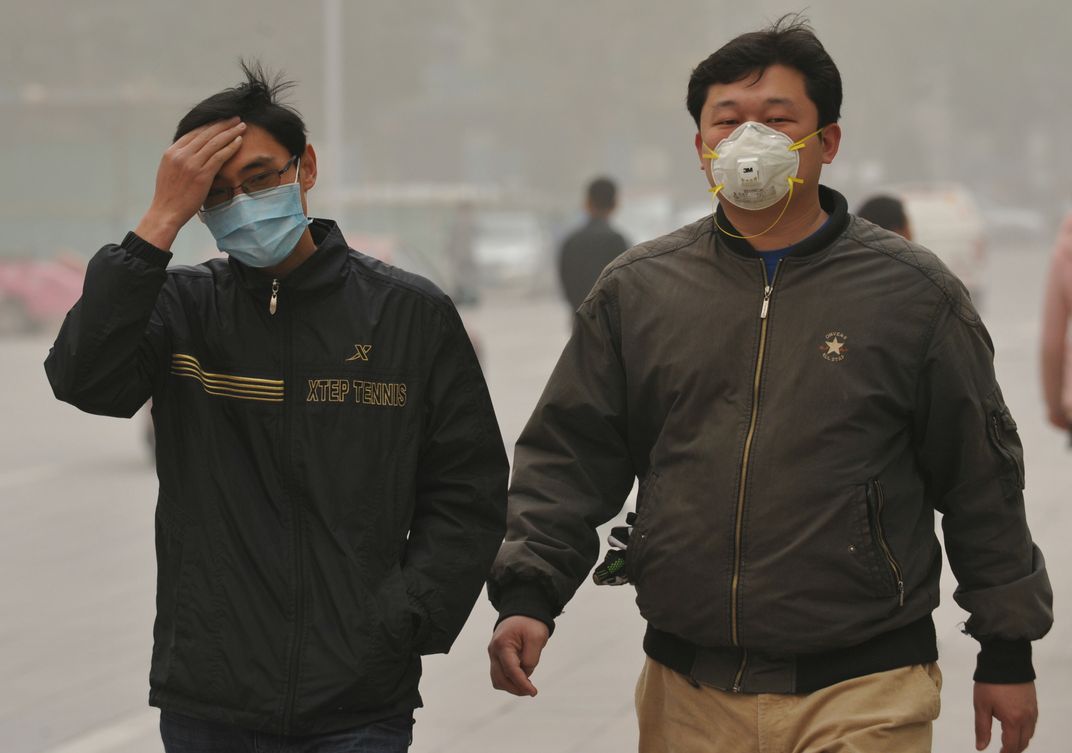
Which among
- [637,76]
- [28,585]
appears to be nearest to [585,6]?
[637,76]

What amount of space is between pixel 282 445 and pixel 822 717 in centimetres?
102

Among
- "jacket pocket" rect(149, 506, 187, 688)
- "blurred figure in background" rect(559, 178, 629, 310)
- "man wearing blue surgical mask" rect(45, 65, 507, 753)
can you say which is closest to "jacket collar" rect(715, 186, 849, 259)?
"man wearing blue surgical mask" rect(45, 65, 507, 753)

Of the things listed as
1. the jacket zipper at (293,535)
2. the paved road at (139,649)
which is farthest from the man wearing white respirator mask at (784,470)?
the paved road at (139,649)

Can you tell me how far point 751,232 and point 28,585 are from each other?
6.48 metres

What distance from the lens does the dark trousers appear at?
316cm

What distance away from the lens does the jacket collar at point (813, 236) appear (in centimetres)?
331

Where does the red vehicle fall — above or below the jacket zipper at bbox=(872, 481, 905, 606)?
below

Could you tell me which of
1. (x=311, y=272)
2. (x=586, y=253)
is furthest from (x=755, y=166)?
(x=586, y=253)

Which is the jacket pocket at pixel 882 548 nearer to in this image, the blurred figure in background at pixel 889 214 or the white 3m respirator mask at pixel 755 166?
the white 3m respirator mask at pixel 755 166

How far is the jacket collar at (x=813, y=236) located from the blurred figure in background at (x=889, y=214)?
12.4 ft

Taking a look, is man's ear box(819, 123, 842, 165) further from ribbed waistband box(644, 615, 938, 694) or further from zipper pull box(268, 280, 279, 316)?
zipper pull box(268, 280, 279, 316)

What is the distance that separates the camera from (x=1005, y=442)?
10.9 ft

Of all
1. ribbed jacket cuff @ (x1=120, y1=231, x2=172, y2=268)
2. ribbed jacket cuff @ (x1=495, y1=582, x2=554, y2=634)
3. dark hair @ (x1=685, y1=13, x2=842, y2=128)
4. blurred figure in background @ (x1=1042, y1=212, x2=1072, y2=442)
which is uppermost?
dark hair @ (x1=685, y1=13, x2=842, y2=128)

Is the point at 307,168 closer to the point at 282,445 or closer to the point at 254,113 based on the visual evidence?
the point at 254,113
